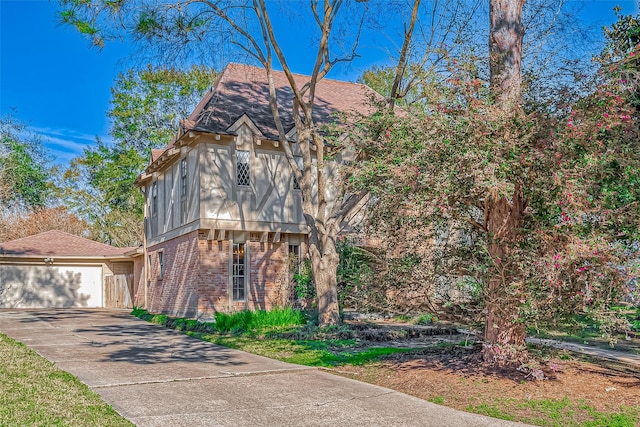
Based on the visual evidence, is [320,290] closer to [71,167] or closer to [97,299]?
[97,299]

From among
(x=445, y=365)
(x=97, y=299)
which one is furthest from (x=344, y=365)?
(x=97, y=299)

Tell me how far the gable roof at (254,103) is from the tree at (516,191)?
979 cm

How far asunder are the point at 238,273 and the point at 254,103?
617 centimetres

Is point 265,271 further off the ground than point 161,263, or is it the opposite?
point 161,263

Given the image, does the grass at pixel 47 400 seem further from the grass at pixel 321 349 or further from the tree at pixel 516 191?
the tree at pixel 516 191

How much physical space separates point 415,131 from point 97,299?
1051 inches

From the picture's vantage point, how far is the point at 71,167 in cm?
4134

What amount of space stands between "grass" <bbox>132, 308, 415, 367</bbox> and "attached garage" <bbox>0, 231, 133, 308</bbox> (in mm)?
12865

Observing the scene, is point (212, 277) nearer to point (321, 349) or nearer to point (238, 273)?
point (238, 273)

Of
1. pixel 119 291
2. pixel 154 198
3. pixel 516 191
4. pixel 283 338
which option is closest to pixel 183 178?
pixel 154 198

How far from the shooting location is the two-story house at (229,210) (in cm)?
1828

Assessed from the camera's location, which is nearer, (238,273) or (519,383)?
(519,383)

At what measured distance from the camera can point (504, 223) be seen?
26.2 feet

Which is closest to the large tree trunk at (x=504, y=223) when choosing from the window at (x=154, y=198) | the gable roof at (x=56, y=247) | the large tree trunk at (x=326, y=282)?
the large tree trunk at (x=326, y=282)
